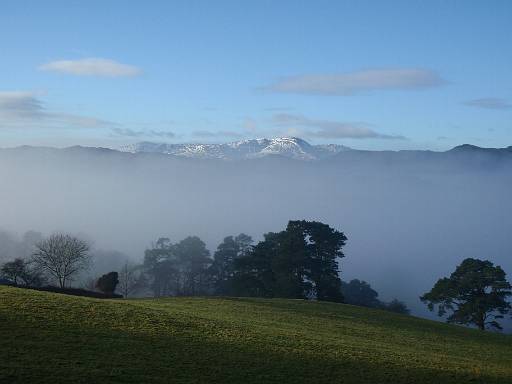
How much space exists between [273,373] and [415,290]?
18128 centimetres

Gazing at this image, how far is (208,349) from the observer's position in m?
24.3

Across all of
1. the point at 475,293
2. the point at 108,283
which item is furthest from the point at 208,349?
the point at 475,293

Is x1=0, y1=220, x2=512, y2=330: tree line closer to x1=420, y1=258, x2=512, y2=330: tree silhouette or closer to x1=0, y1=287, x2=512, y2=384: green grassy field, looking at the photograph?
x1=420, y1=258, x2=512, y2=330: tree silhouette

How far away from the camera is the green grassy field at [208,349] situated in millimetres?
20016

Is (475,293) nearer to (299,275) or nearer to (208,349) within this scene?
(299,275)

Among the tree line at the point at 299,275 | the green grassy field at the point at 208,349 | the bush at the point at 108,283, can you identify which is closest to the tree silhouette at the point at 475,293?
the tree line at the point at 299,275

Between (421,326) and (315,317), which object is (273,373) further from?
(421,326)

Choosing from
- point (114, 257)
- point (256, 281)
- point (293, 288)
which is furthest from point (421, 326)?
point (114, 257)

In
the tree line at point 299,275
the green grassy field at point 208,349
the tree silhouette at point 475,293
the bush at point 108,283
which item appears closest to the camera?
the green grassy field at point 208,349

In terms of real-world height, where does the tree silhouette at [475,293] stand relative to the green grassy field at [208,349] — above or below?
above

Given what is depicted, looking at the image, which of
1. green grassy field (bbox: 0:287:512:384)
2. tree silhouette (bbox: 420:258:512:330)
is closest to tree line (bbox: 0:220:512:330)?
tree silhouette (bbox: 420:258:512:330)

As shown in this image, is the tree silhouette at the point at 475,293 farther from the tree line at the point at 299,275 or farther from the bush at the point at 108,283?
the bush at the point at 108,283

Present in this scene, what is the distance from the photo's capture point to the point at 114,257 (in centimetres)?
16338

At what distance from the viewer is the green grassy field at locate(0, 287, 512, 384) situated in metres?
20.0
